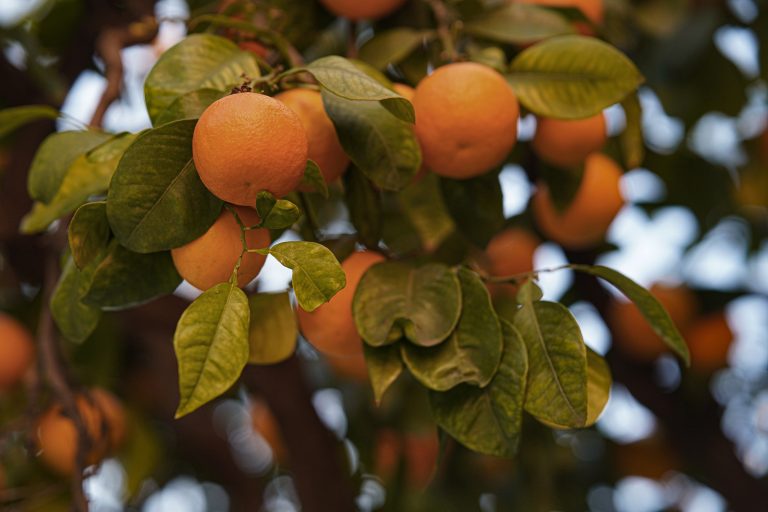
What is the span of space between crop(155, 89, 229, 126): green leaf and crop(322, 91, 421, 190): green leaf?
9 centimetres

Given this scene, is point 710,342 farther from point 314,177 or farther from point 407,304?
point 314,177

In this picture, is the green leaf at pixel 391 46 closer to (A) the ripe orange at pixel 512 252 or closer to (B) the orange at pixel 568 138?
(B) the orange at pixel 568 138

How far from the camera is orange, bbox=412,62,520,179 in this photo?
0.71 m

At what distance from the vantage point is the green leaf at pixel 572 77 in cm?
76

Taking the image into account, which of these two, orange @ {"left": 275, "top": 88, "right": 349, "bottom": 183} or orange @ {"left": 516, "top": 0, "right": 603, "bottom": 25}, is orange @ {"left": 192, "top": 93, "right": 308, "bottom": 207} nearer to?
orange @ {"left": 275, "top": 88, "right": 349, "bottom": 183}

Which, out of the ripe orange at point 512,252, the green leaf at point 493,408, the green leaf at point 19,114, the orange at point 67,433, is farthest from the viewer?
the ripe orange at point 512,252

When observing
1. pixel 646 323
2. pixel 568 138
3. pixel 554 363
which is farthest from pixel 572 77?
pixel 646 323

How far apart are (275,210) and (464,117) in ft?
0.71

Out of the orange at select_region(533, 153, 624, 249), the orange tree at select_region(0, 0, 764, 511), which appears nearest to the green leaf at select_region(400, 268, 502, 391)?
the orange tree at select_region(0, 0, 764, 511)

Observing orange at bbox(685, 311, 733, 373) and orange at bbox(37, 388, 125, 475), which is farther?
orange at bbox(685, 311, 733, 373)

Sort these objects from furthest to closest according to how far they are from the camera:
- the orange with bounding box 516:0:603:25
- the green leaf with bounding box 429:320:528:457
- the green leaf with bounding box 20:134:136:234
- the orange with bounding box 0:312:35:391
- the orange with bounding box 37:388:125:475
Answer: the orange with bounding box 0:312:35:391
the orange with bounding box 37:388:125:475
the orange with bounding box 516:0:603:25
the green leaf with bounding box 20:134:136:234
the green leaf with bounding box 429:320:528:457

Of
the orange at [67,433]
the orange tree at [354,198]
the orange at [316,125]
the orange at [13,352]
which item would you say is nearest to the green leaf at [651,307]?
the orange tree at [354,198]

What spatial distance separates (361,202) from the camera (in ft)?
2.53

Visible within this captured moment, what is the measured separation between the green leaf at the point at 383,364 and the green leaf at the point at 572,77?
26cm
